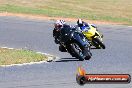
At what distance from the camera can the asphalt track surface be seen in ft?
45.4

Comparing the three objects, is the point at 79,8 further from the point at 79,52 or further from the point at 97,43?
the point at 79,52

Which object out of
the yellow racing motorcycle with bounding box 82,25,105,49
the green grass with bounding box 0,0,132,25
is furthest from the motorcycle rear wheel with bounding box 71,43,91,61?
the green grass with bounding box 0,0,132,25

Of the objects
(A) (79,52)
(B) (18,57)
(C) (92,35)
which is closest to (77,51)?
(A) (79,52)

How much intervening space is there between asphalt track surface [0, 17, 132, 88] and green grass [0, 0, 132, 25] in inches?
164

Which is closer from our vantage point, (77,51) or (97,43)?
(77,51)

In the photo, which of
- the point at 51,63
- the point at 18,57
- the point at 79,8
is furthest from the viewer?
the point at 79,8

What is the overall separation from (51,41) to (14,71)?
908cm

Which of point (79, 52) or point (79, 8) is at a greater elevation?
point (79, 52)

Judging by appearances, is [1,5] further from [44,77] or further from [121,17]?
[44,77]

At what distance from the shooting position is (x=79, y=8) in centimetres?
4219

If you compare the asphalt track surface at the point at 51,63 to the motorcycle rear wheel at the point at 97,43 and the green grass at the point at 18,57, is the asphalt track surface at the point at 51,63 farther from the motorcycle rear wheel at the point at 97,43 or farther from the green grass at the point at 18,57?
the green grass at the point at 18,57

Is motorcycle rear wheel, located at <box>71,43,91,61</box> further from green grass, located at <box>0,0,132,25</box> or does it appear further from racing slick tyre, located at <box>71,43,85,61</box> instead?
green grass, located at <box>0,0,132,25</box>

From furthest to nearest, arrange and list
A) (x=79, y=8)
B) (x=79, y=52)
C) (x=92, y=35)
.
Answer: (x=79, y=8) < (x=92, y=35) < (x=79, y=52)

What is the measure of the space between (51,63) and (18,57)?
1.45 m
